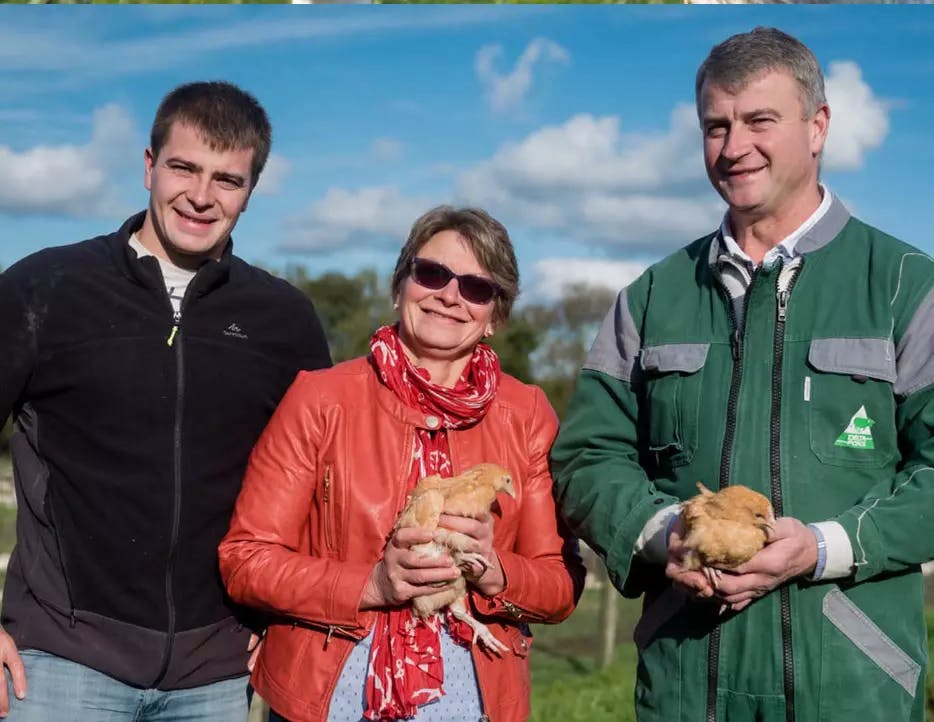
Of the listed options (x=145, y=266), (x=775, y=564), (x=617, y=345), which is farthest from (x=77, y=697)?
(x=775, y=564)

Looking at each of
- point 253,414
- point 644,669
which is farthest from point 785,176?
point 253,414

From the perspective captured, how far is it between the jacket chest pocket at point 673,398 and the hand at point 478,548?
2.03 ft

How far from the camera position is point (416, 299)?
140 inches

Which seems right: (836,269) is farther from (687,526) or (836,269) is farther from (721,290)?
(687,526)

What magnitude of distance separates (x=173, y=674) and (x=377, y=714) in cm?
76

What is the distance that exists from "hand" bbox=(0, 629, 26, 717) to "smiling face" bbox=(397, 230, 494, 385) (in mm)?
1652

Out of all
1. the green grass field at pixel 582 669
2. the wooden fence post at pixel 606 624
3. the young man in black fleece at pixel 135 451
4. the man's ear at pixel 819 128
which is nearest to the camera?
the man's ear at pixel 819 128

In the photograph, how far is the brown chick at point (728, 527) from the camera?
2.90m

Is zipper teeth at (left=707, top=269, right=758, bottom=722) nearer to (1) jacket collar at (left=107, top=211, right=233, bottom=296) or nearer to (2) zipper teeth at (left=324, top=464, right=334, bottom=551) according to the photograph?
(2) zipper teeth at (left=324, top=464, right=334, bottom=551)

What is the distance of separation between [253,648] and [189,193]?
1632 millimetres

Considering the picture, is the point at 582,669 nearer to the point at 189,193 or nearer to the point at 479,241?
the point at 479,241

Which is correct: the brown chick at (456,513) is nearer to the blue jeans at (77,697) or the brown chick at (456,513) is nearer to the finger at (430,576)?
the finger at (430,576)

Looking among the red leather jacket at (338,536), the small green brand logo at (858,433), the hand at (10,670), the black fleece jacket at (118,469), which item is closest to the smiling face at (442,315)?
the red leather jacket at (338,536)

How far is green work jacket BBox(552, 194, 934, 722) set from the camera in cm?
307
